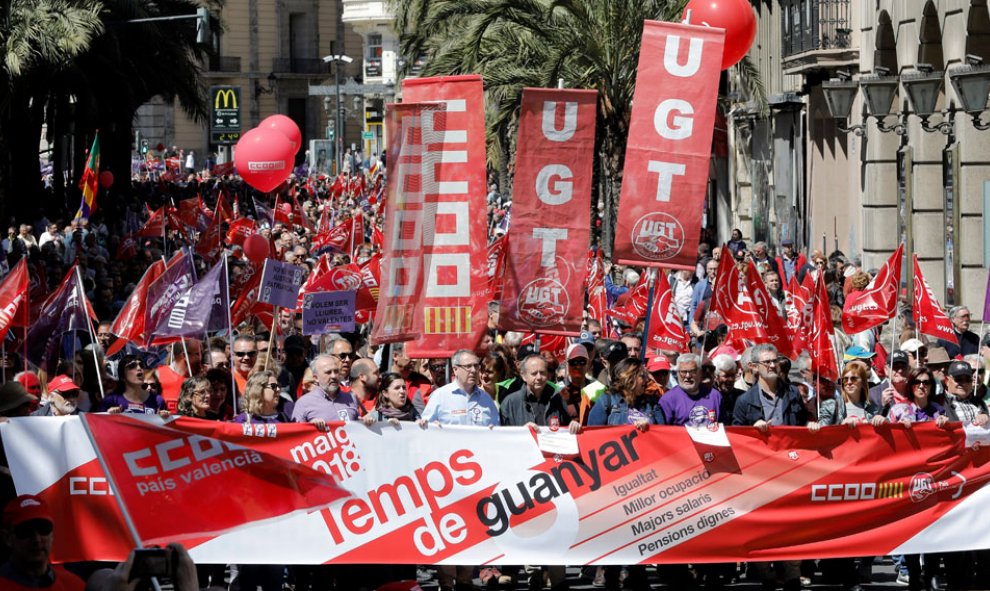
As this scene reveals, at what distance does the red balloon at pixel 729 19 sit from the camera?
14047 millimetres

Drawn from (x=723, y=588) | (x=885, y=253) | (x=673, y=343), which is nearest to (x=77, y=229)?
(x=885, y=253)

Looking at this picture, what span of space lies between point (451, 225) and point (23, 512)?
4.90 metres

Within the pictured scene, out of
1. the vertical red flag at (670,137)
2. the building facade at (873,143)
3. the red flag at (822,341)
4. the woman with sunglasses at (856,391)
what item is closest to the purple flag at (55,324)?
the vertical red flag at (670,137)

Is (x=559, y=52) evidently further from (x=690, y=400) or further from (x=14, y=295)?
(x=690, y=400)

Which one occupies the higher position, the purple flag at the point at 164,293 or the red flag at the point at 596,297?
the purple flag at the point at 164,293

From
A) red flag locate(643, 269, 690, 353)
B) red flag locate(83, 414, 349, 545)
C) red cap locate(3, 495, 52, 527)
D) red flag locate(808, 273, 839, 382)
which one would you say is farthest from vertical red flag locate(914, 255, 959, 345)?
red cap locate(3, 495, 52, 527)

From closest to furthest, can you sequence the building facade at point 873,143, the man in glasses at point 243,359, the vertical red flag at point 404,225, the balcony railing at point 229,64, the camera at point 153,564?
the camera at point 153,564
the vertical red flag at point 404,225
the man in glasses at point 243,359
the building facade at point 873,143
the balcony railing at point 229,64

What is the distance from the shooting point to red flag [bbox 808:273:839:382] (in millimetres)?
11328

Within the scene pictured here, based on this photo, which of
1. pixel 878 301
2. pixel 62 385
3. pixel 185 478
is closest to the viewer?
pixel 185 478

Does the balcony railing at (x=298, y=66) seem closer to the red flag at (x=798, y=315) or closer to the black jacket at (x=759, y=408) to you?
the red flag at (x=798, y=315)

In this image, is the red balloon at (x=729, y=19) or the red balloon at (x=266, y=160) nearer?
the red balloon at (x=729, y=19)

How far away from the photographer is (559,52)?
2408 centimetres

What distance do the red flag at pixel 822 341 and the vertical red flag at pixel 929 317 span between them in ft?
4.72

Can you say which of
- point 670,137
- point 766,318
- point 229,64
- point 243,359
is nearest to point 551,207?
point 670,137
